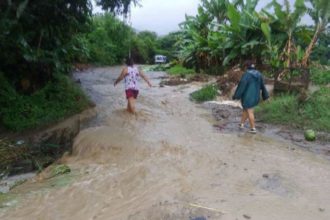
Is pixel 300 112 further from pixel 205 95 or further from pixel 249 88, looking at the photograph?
pixel 205 95

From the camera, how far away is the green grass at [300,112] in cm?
1066

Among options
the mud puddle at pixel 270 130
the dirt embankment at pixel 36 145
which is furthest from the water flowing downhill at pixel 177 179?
the dirt embankment at pixel 36 145

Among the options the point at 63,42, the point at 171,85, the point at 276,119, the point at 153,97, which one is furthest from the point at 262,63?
the point at 63,42

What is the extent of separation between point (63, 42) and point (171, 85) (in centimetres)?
685

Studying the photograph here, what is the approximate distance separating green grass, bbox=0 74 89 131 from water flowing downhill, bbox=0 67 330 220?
1207mm

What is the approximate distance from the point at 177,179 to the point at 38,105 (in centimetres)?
561

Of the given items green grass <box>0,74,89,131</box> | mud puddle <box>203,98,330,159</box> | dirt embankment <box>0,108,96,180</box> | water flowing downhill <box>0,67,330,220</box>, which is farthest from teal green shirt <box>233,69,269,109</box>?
green grass <box>0,74,89,131</box>

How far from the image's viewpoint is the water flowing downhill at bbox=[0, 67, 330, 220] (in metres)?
5.93

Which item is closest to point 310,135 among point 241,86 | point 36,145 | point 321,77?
point 241,86

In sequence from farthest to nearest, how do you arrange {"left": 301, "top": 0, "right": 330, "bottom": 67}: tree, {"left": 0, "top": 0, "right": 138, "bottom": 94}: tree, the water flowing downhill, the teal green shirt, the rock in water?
{"left": 301, "top": 0, "right": 330, "bottom": 67}: tree → {"left": 0, "top": 0, "right": 138, "bottom": 94}: tree → the teal green shirt → the rock in water → the water flowing downhill

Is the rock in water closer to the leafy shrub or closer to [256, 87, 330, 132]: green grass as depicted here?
[256, 87, 330, 132]: green grass

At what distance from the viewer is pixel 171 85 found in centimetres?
1856

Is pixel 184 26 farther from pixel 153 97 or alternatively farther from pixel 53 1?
pixel 53 1

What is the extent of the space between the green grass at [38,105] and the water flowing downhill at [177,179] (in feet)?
3.96
